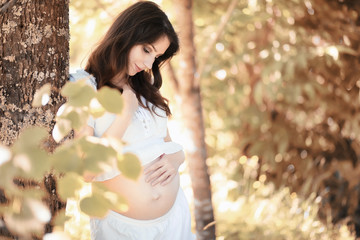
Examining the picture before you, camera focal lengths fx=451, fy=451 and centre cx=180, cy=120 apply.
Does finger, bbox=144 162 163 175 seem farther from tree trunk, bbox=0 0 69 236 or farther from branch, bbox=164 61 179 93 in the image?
branch, bbox=164 61 179 93

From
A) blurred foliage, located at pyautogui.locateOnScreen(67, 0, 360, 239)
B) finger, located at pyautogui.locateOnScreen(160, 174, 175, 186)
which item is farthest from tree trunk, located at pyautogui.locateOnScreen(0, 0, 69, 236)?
blurred foliage, located at pyautogui.locateOnScreen(67, 0, 360, 239)

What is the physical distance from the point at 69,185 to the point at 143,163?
132 cm

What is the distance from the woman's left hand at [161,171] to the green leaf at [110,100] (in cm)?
130

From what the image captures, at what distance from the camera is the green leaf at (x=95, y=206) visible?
81 centimetres

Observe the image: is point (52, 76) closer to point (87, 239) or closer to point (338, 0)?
point (87, 239)

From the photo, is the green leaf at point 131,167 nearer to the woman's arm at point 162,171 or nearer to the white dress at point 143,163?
the white dress at point 143,163

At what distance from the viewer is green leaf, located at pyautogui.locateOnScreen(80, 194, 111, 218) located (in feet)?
2.66

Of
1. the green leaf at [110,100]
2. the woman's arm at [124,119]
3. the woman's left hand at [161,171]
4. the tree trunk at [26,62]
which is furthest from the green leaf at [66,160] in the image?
the woman's left hand at [161,171]

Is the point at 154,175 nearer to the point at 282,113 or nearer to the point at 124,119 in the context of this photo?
the point at 124,119

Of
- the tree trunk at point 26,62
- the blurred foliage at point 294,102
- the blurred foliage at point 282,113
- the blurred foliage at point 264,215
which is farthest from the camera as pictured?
the blurred foliage at point 294,102

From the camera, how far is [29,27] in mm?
1690

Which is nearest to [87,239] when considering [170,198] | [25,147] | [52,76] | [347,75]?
[170,198]

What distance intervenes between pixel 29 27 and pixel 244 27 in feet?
11.4

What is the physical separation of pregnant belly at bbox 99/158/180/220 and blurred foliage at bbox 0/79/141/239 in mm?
1192
